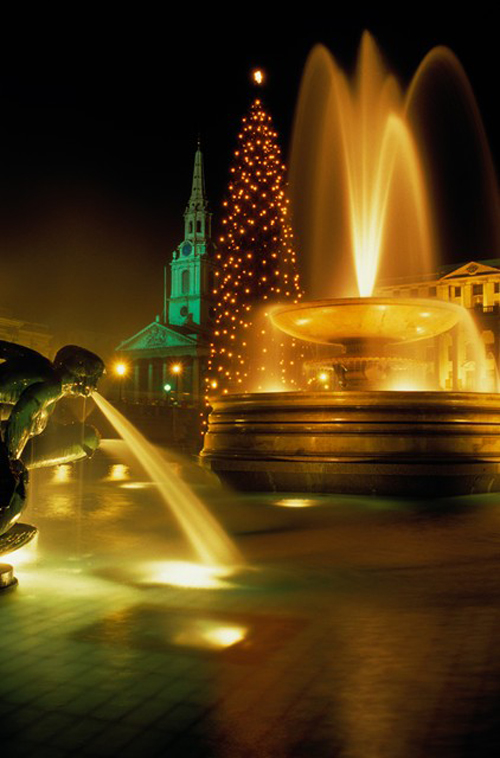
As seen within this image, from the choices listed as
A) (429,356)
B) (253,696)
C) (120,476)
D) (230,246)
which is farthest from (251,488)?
(429,356)

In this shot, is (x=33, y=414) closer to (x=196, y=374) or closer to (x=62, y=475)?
(x=62, y=475)

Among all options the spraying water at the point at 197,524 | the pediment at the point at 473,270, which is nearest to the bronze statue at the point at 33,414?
the spraying water at the point at 197,524

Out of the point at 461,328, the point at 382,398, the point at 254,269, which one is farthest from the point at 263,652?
the point at 461,328

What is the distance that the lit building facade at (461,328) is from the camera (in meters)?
71.6

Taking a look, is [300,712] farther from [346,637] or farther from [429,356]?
[429,356]

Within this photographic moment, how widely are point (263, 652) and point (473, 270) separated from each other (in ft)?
Answer: 255

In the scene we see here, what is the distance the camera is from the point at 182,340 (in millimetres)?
89688

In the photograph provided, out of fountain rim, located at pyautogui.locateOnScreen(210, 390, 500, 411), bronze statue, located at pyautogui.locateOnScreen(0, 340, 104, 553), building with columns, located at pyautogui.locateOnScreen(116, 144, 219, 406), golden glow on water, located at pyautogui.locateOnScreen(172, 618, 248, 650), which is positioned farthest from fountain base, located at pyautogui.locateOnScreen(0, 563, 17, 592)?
building with columns, located at pyautogui.locateOnScreen(116, 144, 219, 406)

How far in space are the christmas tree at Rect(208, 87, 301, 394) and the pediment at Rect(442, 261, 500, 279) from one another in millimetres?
44713

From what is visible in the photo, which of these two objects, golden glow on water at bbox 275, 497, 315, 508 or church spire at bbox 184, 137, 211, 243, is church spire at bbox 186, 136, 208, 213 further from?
golden glow on water at bbox 275, 497, 315, 508

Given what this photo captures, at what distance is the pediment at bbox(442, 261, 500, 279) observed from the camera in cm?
7556

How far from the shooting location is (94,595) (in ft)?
13.1

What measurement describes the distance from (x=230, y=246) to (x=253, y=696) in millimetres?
33534

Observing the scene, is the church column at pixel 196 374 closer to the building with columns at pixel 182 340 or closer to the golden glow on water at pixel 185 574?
the building with columns at pixel 182 340
